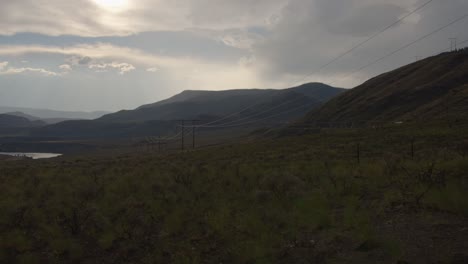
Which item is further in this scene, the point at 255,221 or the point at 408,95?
the point at 408,95

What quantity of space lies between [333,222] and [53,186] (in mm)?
14191

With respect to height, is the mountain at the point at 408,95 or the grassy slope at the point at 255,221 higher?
the mountain at the point at 408,95

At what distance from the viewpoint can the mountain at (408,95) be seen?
72.3 meters

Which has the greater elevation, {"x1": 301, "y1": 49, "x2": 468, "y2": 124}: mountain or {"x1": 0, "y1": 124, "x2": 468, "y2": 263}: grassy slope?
{"x1": 301, "y1": 49, "x2": 468, "y2": 124}: mountain

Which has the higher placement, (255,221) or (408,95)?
(408,95)

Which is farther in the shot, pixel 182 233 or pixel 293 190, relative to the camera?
pixel 293 190

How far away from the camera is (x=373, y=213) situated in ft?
36.7

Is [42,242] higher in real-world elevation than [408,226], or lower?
lower

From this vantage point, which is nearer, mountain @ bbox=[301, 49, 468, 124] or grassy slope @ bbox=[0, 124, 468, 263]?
grassy slope @ bbox=[0, 124, 468, 263]

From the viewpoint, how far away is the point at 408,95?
90.6 m

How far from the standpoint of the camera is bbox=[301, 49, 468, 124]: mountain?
72312 millimetres

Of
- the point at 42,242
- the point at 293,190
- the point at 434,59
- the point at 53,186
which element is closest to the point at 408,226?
the point at 293,190

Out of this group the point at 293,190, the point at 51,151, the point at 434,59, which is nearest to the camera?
the point at 293,190

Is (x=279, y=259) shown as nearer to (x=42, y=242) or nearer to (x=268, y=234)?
(x=268, y=234)
